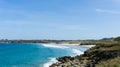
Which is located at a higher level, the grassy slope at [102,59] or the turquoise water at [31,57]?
the grassy slope at [102,59]

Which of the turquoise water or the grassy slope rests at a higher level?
the grassy slope

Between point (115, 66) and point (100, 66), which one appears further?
point (100, 66)

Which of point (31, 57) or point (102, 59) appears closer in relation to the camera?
point (102, 59)

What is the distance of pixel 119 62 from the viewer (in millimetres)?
27641

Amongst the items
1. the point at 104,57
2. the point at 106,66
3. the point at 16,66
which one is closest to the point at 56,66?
the point at 104,57

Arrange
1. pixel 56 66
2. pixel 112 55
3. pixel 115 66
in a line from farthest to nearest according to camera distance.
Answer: pixel 56 66
pixel 112 55
pixel 115 66

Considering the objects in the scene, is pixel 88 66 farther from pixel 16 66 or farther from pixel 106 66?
pixel 16 66

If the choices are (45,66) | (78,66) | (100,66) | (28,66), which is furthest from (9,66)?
(100,66)

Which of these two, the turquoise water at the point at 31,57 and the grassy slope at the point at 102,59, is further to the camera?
the turquoise water at the point at 31,57

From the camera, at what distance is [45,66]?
48.2 meters

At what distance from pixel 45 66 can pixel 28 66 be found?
4.98m

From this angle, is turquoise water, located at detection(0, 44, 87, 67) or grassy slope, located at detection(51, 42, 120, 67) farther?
turquoise water, located at detection(0, 44, 87, 67)

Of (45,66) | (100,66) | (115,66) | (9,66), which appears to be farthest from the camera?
(9,66)

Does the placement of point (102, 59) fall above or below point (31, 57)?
above
